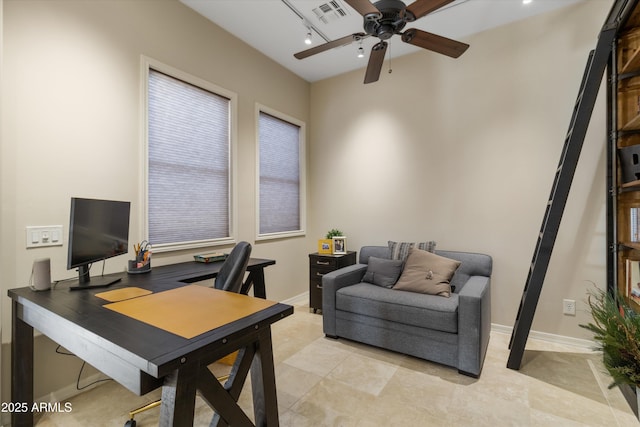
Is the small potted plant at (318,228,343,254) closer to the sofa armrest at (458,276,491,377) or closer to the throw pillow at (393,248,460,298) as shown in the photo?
the throw pillow at (393,248,460,298)

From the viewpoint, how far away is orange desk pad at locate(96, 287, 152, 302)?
1.52m

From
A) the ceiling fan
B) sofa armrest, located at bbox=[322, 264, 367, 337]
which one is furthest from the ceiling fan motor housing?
sofa armrest, located at bbox=[322, 264, 367, 337]

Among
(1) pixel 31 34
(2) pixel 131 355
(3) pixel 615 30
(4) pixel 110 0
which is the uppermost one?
(4) pixel 110 0

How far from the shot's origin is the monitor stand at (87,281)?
1.72 meters

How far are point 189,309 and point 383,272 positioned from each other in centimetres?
213

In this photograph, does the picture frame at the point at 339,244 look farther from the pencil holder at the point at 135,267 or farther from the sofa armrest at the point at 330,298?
the pencil holder at the point at 135,267

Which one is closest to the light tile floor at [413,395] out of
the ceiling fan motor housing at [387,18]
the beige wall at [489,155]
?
the beige wall at [489,155]

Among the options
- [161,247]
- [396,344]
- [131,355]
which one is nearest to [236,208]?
[161,247]

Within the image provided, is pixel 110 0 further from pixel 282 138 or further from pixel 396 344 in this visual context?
pixel 396 344

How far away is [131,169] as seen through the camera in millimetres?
2312

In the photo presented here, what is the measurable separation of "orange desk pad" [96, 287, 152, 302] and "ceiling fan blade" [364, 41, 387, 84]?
7.40 feet

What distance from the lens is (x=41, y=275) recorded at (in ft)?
5.39

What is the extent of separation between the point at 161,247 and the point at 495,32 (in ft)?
12.7

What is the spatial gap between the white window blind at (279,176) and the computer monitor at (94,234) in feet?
5.52
